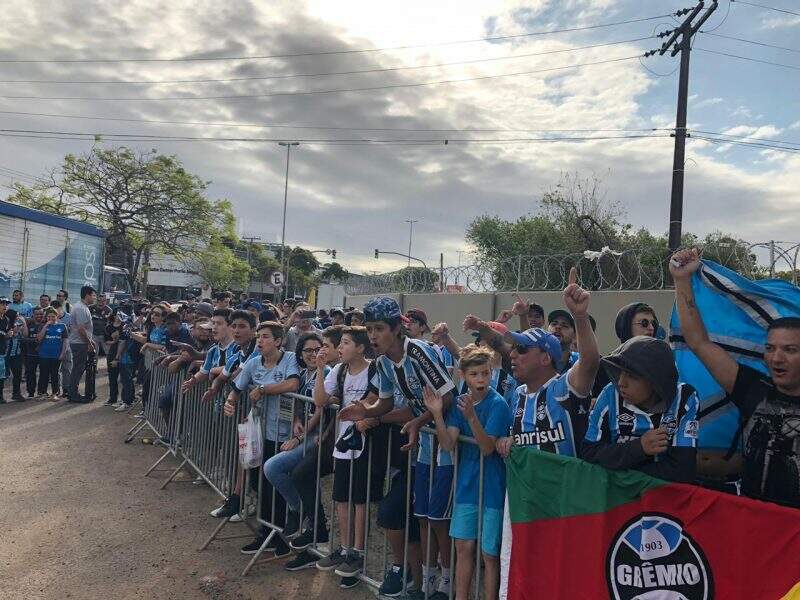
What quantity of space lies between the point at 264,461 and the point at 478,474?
7.57 feet

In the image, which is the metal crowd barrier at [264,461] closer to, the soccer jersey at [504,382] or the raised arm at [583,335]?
the raised arm at [583,335]

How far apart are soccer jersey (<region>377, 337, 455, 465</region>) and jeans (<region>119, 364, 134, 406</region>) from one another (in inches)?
314

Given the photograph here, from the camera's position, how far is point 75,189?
28.6 m

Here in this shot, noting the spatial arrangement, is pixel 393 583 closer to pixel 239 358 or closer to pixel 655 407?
pixel 655 407

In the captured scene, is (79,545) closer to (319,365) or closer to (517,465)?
(319,365)

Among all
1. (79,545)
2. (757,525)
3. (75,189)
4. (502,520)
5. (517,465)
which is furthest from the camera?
(75,189)

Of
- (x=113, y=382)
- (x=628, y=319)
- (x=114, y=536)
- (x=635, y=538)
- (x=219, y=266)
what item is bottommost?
(x=114, y=536)

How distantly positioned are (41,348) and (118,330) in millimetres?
1444

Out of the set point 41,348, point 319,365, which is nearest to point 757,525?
point 319,365

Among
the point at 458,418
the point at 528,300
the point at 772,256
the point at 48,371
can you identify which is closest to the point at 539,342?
the point at 458,418

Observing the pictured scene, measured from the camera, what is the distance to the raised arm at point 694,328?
269 cm

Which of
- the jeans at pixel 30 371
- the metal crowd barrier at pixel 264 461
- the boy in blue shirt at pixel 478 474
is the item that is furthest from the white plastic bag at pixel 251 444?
the jeans at pixel 30 371

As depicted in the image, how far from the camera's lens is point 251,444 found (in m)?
4.86

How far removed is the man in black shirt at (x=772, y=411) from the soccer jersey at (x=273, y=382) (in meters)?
3.31
